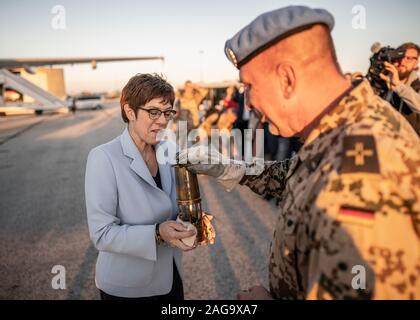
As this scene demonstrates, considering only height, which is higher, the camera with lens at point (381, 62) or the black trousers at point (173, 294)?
the camera with lens at point (381, 62)

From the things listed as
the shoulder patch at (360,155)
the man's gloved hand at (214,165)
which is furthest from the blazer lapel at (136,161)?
the shoulder patch at (360,155)

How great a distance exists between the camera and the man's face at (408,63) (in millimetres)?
3686

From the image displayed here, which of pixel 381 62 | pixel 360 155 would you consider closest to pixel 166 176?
pixel 360 155

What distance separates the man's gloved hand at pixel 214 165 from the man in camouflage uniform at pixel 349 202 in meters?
0.75

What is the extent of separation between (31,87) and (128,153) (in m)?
28.0

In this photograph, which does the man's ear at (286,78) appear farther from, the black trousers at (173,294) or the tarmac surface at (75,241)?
the tarmac surface at (75,241)

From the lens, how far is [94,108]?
108ft

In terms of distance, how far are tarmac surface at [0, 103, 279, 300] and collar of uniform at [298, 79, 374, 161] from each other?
8.50 feet

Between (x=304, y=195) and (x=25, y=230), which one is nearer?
(x=304, y=195)

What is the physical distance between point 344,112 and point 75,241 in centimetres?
433

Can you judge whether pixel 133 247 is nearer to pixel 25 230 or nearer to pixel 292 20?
pixel 292 20

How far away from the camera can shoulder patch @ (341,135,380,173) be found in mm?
832
